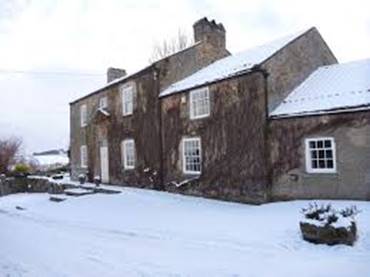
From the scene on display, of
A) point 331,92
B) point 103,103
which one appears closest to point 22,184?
point 103,103

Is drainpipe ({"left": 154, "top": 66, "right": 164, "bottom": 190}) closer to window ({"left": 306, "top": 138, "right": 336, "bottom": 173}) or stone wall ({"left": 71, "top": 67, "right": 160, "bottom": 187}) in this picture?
stone wall ({"left": 71, "top": 67, "right": 160, "bottom": 187})

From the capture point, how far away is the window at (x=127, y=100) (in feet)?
92.1

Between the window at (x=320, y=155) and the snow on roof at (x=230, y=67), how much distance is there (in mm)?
4071

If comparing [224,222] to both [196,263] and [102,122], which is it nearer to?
[196,263]

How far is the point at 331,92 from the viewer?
19.0 m

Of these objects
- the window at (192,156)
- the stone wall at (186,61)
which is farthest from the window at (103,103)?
the window at (192,156)

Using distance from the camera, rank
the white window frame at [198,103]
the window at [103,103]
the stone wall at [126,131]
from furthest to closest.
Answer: the window at [103,103] → the stone wall at [126,131] → the white window frame at [198,103]

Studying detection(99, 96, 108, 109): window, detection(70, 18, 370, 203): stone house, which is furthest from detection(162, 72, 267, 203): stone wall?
detection(99, 96, 108, 109): window

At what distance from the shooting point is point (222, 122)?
21.4 metres

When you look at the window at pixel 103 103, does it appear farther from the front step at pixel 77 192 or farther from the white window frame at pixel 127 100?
the front step at pixel 77 192

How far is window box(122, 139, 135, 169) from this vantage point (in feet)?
91.8

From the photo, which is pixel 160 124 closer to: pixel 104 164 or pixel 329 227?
pixel 104 164

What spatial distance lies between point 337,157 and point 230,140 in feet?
16.3

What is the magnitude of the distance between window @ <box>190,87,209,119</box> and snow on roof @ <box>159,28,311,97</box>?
35 cm
